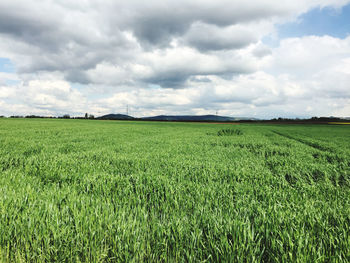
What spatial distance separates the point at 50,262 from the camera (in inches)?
68.7

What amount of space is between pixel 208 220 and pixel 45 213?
2176mm

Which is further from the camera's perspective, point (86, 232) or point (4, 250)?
point (86, 232)

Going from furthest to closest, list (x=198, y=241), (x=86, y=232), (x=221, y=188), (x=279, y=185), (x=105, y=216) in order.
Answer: (x=279, y=185) < (x=221, y=188) < (x=105, y=216) < (x=86, y=232) < (x=198, y=241)

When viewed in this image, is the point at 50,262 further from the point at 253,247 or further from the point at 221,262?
the point at 253,247

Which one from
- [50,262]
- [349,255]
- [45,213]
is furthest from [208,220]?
[45,213]

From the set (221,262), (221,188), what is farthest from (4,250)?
(221,188)

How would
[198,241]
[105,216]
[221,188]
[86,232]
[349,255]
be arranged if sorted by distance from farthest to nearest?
[221,188], [105,216], [86,232], [198,241], [349,255]

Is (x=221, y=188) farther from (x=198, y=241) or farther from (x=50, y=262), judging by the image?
(x=50, y=262)

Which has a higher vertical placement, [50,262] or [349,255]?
[349,255]

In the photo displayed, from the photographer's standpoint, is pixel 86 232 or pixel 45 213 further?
pixel 45 213

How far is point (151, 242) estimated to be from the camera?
76.9 inches

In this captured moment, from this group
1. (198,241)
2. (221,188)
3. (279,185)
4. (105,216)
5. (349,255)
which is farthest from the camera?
(279,185)

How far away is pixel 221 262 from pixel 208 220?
55 cm

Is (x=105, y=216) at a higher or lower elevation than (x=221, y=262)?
higher
